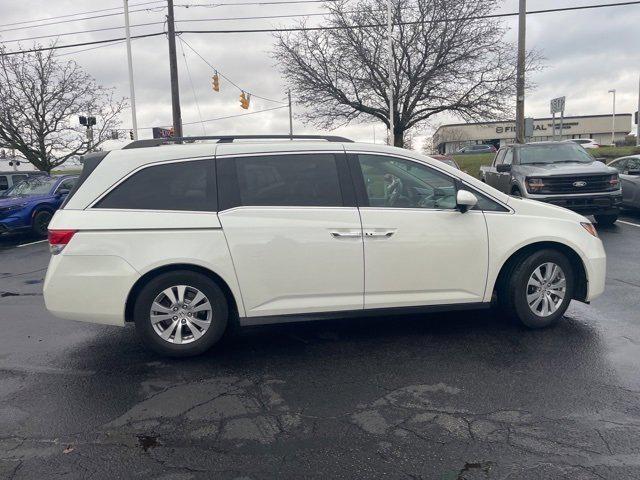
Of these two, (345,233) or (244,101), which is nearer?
(345,233)

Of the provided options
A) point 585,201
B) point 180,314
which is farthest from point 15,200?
point 585,201

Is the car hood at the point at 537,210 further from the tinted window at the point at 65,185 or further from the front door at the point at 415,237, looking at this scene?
the tinted window at the point at 65,185

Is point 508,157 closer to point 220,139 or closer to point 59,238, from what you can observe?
point 220,139

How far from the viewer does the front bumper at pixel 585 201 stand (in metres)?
10.8

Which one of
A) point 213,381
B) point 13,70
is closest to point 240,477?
point 213,381

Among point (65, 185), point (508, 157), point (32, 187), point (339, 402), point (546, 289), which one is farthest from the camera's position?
point (65, 185)

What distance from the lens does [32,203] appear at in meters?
13.4

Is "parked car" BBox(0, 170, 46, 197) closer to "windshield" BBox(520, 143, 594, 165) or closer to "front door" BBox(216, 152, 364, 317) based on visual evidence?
"windshield" BBox(520, 143, 594, 165)

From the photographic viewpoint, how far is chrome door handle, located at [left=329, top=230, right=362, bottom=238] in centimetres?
458

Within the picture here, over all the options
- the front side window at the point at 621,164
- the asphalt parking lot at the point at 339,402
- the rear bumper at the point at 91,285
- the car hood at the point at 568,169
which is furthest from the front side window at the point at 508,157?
the rear bumper at the point at 91,285

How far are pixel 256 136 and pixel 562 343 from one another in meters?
3.22

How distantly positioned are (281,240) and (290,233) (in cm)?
9

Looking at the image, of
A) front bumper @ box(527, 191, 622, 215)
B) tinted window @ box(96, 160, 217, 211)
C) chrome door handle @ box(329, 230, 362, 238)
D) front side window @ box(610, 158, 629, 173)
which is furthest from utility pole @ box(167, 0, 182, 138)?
chrome door handle @ box(329, 230, 362, 238)

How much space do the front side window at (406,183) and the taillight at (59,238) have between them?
247cm
